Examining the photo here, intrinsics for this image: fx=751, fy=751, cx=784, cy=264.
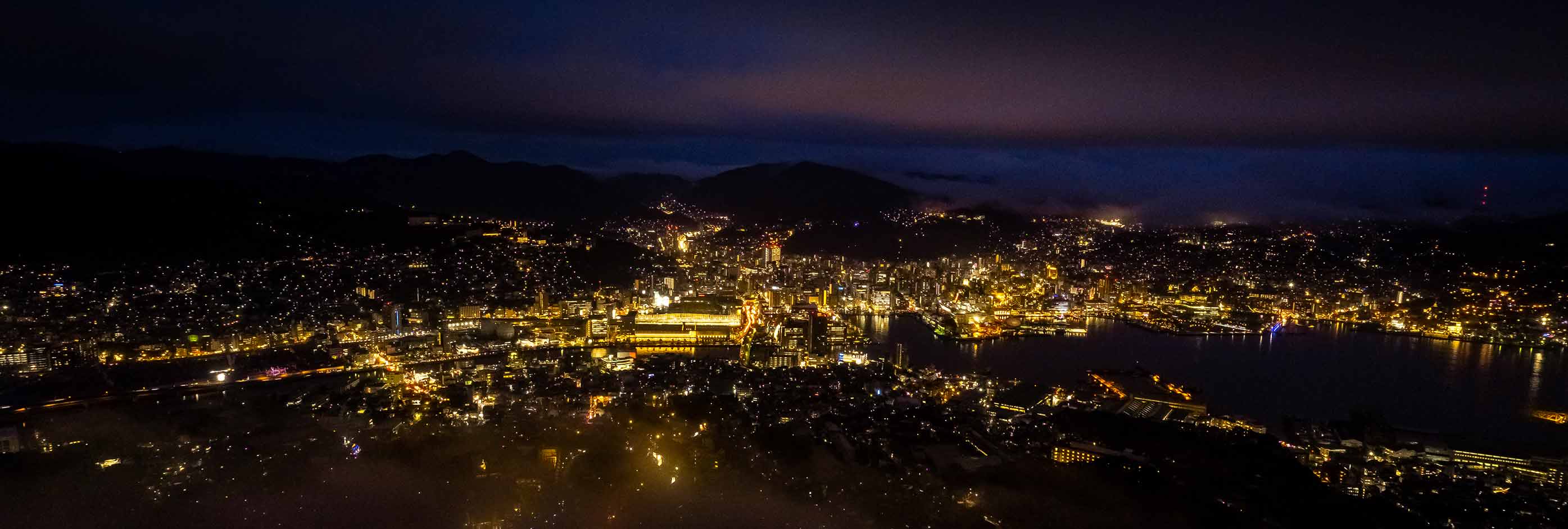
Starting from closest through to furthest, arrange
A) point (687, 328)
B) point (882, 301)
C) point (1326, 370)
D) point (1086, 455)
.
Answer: point (1086, 455) → point (1326, 370) → point (687, 328) → point (882, 301)

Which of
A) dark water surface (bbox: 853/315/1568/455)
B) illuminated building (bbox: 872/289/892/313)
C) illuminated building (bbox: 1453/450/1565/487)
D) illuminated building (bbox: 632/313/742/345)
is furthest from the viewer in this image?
illuminated building (bbox: 872/289/892/313)

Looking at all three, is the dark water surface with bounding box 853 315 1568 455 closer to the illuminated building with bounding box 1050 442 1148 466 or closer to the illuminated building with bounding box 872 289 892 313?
the illuminated building with bounding box 872 289 892 313

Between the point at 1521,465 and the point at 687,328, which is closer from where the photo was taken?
the point at 1521,465

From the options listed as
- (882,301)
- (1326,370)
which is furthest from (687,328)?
(1326,370)

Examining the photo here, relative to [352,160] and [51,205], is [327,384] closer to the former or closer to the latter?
[51,205]

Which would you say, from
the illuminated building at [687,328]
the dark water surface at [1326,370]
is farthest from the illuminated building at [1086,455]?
the illuminated building at [687,328]

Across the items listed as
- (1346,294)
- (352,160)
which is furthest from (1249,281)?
(352,160)

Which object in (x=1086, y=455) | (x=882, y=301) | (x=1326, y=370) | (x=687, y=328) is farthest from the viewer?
(x=882, y=301)

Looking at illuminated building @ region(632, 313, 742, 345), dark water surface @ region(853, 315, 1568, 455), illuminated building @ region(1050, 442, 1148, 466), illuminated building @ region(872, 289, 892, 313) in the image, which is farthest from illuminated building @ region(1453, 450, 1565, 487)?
illuminated building @ region(872, 289, 892, 313)

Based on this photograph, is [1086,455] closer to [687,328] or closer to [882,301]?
[687,328]
